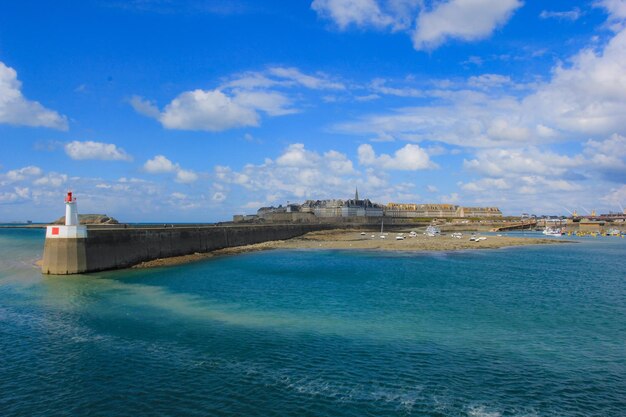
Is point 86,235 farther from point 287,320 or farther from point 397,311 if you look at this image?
point 397,311

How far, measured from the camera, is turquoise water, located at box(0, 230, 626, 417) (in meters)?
12.8

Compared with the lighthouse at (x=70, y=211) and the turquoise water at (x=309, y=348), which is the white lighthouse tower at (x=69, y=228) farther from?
the turquoise water at (x=309, y=348)

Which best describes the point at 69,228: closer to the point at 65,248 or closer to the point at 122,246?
the point at 65,248

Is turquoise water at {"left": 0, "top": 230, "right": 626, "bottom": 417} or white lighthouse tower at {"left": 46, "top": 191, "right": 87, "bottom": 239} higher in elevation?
white lighthouse tower at {"left": 46, "top": 191, "right": 87, "bottom": 239}

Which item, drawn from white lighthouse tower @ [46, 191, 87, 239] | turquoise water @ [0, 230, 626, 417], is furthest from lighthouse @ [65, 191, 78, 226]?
turquoise water @ [0, 230, 626, 417]

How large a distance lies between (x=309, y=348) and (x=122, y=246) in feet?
103

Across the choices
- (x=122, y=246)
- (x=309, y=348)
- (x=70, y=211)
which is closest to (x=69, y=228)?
(x=70, y=211)

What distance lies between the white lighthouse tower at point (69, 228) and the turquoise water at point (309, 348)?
3750 millimetres

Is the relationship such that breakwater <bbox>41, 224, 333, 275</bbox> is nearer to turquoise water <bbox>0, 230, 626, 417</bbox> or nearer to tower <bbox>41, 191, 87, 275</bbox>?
tower <bbox>41, 191, 87, 275</bbox>

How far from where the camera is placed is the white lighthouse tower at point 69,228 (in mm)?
36656

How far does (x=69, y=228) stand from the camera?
36.7 m

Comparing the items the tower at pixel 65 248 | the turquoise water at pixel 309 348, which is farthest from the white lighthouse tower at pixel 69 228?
the turquoise water at pixel 309 348

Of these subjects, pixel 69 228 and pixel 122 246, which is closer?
pixel 69 228

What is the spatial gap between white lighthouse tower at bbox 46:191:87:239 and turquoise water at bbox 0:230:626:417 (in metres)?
3.75
